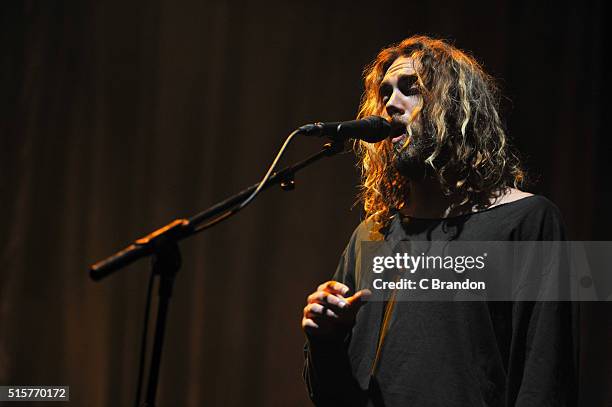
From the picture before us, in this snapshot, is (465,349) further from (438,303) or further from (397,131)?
(397,131)

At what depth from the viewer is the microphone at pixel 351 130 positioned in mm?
1408

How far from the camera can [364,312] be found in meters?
1.69

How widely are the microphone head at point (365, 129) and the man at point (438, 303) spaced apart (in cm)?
18

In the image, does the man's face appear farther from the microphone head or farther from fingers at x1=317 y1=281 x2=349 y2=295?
fingers at x1=317 y1=281 x2=349 y2=295

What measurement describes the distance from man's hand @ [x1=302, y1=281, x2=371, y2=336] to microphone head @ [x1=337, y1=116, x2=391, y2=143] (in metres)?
0.35

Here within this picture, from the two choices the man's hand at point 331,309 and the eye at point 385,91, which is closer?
the man's hand at point 331,309

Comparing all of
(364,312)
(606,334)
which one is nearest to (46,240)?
(364,312)

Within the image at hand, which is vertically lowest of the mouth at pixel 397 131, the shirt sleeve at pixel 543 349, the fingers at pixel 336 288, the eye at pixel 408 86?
the shirt sleeve at pixel 543 349

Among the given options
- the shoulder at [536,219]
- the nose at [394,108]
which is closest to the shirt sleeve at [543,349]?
the shoulder at [536,219]

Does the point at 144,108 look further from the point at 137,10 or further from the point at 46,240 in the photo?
the point at 46,240

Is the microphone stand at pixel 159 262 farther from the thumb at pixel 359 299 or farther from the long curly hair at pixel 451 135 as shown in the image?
the long curly hair at pixel 451 135

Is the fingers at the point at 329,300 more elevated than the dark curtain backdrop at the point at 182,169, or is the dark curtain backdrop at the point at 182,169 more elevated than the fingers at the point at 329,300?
the dark curtain backdrop at the point at 182,169

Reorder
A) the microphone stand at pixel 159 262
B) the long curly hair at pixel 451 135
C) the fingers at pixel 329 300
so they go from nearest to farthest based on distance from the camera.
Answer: the microphone stand at pixel 159 262
the fingers at pixel 329 300
the long curly hair at pixel 451 135

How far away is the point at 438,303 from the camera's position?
1.54 metres
